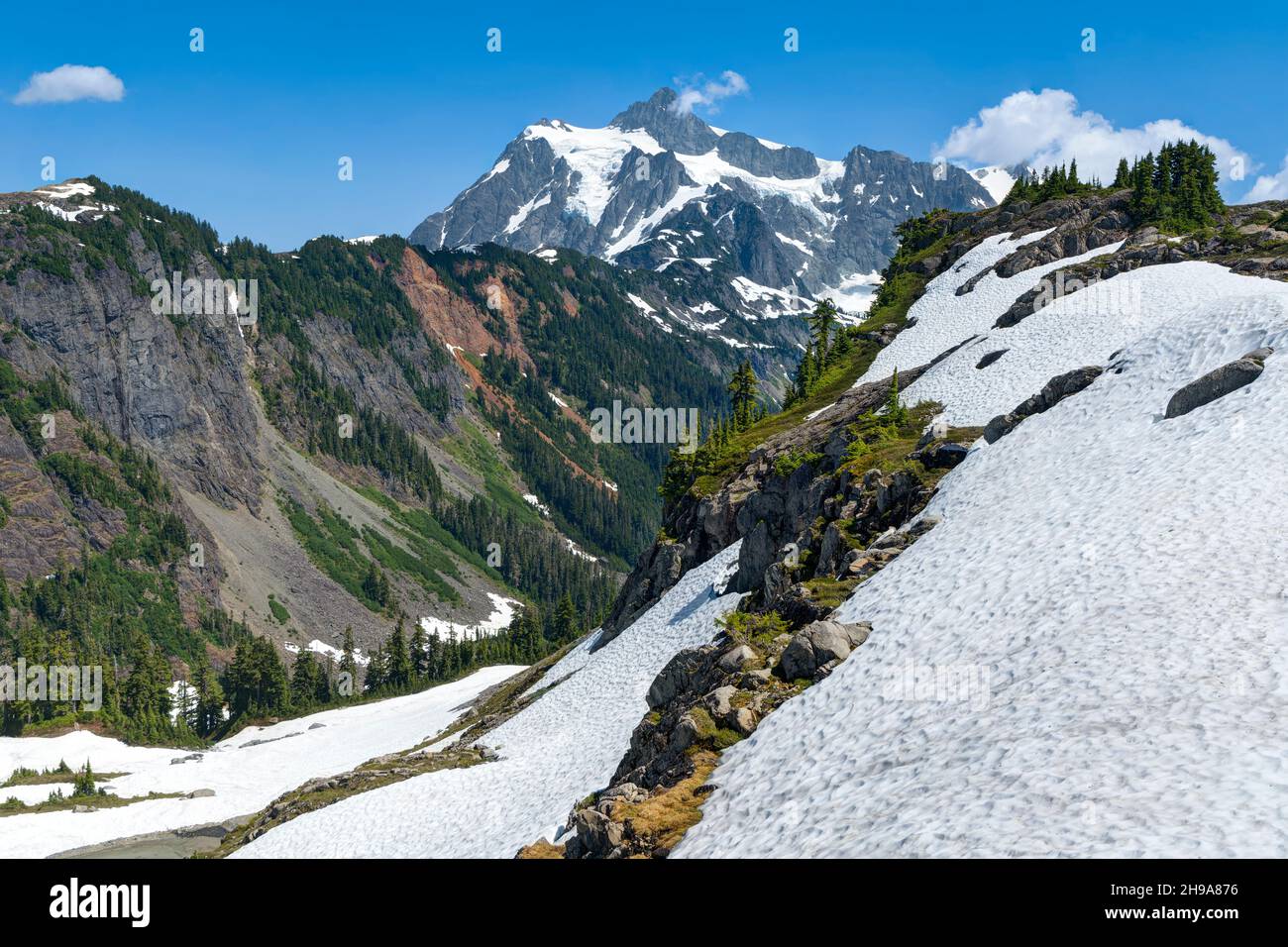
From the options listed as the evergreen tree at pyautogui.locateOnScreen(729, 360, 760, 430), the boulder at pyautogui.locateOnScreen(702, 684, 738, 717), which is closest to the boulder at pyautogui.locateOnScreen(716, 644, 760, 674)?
the boulder at pyautogui.locateOnScreen(702, 684, 738, 717)

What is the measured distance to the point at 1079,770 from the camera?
13641 mm

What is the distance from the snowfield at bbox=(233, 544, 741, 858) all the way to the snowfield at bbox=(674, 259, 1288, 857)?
489 inches

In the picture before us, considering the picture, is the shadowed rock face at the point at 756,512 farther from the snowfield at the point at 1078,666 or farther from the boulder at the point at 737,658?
the boulder at the point at 737,658

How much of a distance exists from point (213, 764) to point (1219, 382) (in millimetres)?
91348

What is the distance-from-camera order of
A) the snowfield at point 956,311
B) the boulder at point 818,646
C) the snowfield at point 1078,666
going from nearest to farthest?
the snowfield at point 1078,666 < the boulder at point 818,646 < the snowfield at point 956,311

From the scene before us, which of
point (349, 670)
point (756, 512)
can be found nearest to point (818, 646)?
point (756, 512)

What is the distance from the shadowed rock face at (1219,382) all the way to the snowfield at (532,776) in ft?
66.0

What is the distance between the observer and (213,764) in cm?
8706

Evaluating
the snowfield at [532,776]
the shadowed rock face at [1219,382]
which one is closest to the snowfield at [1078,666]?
the shadowed rock face at [1219,382]

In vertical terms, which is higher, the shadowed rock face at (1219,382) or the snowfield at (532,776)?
the shadowed rock face at (1219,382)

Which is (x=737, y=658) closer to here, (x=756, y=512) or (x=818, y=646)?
(x=818, y=646)

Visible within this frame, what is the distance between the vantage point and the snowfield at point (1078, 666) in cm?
1288

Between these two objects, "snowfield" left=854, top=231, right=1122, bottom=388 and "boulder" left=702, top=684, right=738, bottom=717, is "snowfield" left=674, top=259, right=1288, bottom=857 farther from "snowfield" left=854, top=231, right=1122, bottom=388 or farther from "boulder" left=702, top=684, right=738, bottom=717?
"snowfield" left=854, top=231, right=1122, bottom=388

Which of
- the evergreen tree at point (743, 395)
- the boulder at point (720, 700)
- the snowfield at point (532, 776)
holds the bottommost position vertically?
the snowfield at point (532, 776)
